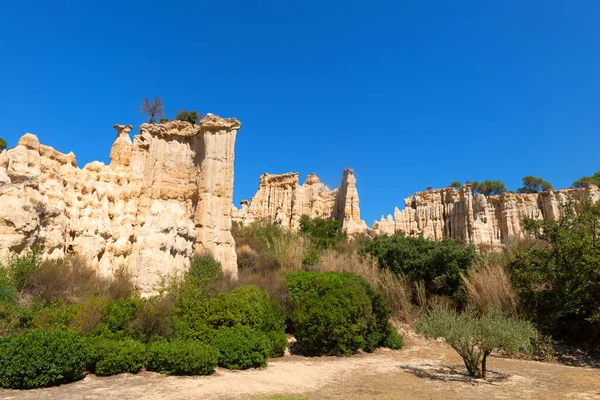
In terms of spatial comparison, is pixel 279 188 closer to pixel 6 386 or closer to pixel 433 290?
pixel 433 290

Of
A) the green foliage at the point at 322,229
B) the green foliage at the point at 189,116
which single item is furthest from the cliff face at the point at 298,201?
the green foliage at the point at 189,116

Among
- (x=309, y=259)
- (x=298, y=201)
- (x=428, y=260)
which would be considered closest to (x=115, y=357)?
(x=309, y=259)

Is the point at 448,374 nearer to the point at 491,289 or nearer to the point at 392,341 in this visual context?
the point at 392,341

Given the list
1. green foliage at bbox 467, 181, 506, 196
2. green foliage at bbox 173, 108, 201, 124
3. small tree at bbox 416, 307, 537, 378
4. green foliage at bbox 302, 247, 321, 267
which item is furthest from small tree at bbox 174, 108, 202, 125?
green foliage at bbox 467, 181, 506, 196

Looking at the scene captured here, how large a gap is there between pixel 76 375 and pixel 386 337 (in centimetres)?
948

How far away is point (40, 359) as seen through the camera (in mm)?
6848

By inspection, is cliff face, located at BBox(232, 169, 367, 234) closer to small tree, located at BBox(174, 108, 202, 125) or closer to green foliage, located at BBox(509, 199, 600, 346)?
small tree, located at BBox(174, 108, 202, 125)

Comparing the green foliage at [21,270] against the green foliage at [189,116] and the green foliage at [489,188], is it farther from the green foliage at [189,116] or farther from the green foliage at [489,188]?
the green foliage at [489,188]

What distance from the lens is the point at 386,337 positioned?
13562 mm

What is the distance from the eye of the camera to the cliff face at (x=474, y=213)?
1515 inches

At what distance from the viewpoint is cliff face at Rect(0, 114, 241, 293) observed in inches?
479

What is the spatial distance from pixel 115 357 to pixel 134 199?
10.0 meters

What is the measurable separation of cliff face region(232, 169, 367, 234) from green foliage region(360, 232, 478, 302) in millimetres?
21314

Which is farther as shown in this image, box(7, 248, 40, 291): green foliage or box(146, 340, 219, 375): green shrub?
box(7, 248, 40, 291): green foliage
